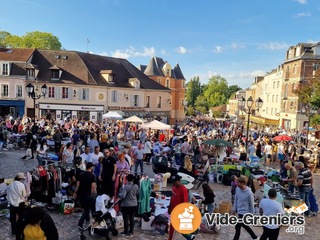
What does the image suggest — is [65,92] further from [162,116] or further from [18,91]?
[162,116]

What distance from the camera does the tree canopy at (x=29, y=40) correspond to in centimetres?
5284

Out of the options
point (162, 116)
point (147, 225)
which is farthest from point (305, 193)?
point (162, 116)

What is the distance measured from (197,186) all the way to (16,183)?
23.9 feet

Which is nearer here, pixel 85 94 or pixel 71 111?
pixel 71 111

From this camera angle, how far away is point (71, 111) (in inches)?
1400

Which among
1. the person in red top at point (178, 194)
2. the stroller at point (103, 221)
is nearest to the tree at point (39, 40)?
the stroller at point (103, 221)

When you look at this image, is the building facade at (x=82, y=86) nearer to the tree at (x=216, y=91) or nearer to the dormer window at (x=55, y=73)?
the dormer window at (x=55, y=73)

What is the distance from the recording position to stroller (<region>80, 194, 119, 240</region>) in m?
6.82

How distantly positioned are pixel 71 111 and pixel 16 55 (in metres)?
10.2

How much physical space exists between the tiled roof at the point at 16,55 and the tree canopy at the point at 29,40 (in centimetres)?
1605

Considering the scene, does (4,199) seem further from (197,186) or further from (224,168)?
(224,168)

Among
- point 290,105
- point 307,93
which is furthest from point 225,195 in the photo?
point 290,105

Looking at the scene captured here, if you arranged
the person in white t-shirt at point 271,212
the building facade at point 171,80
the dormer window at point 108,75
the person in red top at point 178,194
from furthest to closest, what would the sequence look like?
the building facade at point 171,80
the dormer window at point 108,75
the person in red top at point 178,194
the person in white t-shirt at point 271,212

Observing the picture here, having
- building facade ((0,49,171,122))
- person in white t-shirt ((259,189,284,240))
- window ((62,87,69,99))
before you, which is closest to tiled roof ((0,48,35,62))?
building facade ((0,49,171,122))
